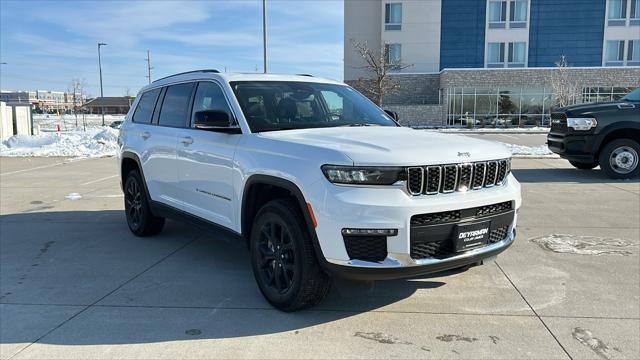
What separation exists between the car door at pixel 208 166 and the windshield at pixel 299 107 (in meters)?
0.21

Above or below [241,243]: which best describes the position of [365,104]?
above

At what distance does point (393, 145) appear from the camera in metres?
3.72

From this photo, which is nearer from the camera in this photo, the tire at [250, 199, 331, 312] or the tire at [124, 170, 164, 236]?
the tire at [250, 199, 331, 312]

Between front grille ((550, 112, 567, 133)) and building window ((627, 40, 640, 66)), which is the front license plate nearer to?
front grille ((550, 112, 567, 133))

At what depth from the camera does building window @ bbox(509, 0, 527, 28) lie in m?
45.5

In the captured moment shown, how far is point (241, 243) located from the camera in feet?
14.8

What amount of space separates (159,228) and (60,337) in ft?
9.75

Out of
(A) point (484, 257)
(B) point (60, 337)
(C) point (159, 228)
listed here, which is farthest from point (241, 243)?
(C) point (159, 228)

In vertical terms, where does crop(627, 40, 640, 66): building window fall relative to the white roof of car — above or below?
above

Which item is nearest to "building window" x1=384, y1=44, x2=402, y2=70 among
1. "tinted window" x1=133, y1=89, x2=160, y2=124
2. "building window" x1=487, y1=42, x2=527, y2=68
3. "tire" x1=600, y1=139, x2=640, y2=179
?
"building window" x1=487, y1=42, x2=527, y2=68

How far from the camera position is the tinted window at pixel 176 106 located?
5.48m

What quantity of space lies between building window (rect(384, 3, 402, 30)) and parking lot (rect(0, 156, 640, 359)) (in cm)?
4169

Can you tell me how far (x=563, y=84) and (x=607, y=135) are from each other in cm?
3341

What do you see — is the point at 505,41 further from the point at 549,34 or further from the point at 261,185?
the point at 261,185
